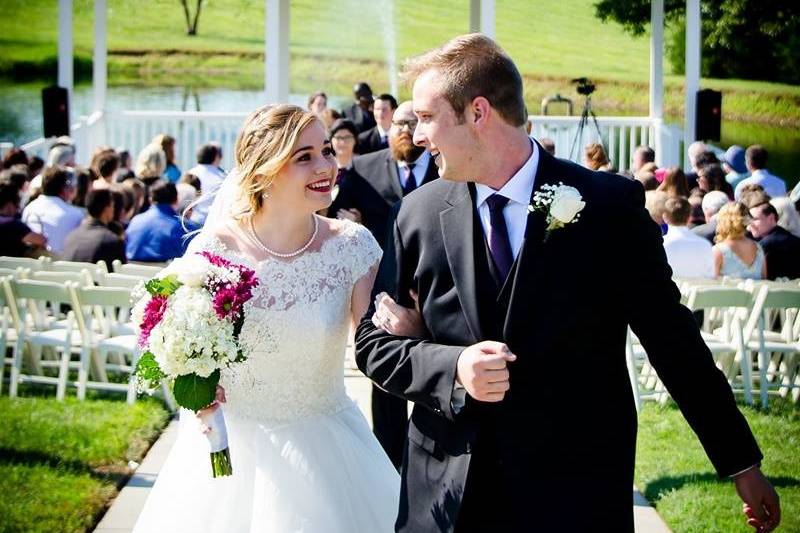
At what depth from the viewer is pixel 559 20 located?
3656 cm

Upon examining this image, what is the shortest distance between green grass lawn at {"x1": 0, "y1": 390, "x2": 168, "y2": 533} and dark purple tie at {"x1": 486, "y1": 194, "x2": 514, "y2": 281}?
3.96 meters

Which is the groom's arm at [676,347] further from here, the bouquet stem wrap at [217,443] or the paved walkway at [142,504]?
the paved walkway at [142,504]

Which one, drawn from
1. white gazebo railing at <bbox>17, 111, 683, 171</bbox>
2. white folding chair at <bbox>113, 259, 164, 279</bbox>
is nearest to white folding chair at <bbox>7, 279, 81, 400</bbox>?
white folding chair at <bbox>113, 259, 164, 279</bbox>

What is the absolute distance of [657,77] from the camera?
21.2 metres

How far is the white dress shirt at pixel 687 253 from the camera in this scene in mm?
10414

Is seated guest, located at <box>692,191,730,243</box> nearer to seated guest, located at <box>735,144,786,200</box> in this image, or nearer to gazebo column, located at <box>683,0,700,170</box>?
seated guest, located at <box>735,144,786,200</box>

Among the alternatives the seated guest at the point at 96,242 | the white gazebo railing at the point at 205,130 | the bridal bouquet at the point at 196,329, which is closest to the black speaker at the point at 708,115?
the white gazebo railing at the point at 205,130

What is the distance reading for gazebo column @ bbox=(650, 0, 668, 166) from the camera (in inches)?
795

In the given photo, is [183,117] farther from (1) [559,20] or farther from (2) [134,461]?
(1) [559,20]

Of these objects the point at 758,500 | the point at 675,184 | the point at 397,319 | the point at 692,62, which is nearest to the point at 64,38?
the point at 692,62

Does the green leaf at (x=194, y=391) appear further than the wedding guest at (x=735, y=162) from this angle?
No

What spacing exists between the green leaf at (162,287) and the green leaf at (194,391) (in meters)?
0.34

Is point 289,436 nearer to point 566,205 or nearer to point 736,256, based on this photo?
point 566,205

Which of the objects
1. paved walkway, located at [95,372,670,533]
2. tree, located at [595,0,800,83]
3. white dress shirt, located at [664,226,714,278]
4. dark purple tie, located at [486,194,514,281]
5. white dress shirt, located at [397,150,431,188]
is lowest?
paved walkway, located at [95,372,670,533]
